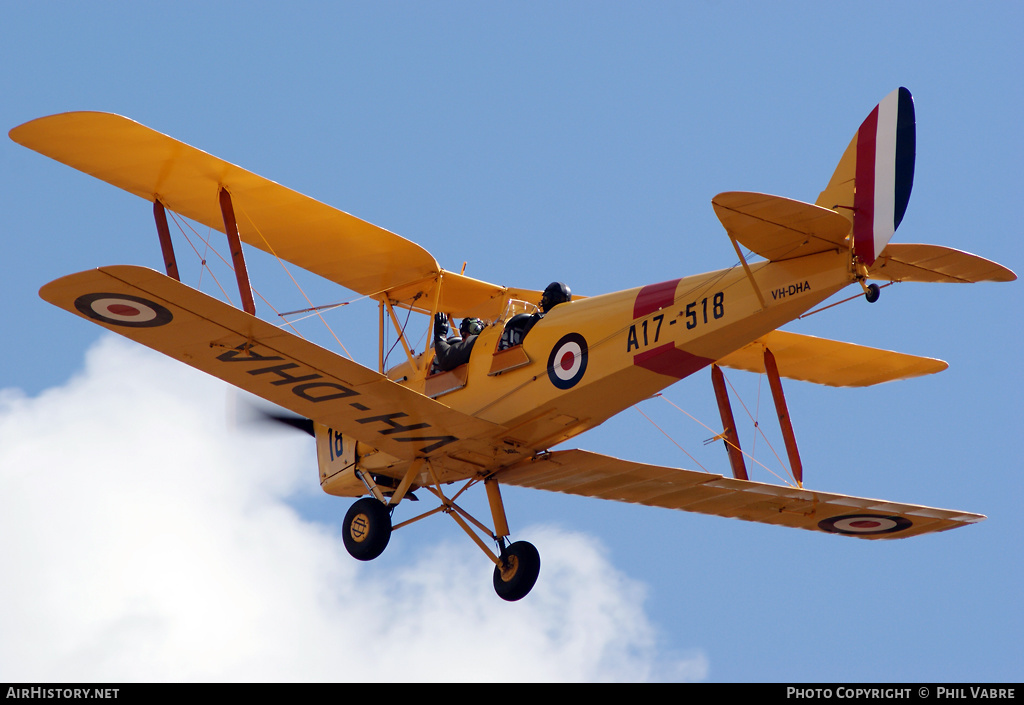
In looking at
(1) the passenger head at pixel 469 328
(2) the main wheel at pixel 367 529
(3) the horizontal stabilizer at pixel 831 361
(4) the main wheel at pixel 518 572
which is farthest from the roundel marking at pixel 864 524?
(2) the main wheel at pixel 367 529

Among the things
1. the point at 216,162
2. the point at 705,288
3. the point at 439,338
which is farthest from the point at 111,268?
the point at 705,288

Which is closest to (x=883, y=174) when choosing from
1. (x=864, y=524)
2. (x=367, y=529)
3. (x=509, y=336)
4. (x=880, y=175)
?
(x=880, y=175)

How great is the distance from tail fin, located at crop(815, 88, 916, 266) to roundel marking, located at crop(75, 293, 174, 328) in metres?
5.51

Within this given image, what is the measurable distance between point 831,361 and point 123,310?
7.76 meters

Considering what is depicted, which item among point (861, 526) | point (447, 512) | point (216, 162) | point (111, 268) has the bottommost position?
point (447, 512)

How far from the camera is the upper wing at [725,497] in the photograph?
1333 centimetres

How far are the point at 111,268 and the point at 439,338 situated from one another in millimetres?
3931

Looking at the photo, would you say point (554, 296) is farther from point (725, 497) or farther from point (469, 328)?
point (725, 497)

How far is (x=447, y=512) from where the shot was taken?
13164mm

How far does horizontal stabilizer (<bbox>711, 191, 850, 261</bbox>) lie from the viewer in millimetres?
10008

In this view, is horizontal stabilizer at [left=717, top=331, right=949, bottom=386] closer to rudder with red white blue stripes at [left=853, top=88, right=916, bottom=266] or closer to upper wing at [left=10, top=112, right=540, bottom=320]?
upper wing at [left=10, top=112, right=540, bottom=320]

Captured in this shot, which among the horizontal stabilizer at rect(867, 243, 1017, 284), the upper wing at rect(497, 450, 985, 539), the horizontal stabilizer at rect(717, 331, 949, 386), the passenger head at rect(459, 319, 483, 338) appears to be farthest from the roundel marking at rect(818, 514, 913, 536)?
the passenger head at rect(459, 319, 483, 338)

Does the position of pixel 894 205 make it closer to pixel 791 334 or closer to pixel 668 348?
pixel 668 348

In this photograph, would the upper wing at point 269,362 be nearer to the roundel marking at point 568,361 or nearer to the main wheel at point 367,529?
the main wheel at point 367,529
